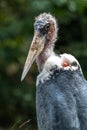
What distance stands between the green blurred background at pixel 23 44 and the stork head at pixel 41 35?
2724mm

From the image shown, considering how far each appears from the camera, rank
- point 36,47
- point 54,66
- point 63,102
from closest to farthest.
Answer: point 63,102 < point 54,66 < point 36,47

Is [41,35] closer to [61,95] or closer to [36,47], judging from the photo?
[36,47]

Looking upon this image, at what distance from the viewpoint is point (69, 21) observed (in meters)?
8.30

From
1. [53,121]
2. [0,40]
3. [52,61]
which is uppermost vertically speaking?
[0,40]

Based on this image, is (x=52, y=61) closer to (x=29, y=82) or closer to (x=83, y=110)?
(x=83, y=110)

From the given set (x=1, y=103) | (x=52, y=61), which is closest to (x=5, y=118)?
(x=1, y=103)

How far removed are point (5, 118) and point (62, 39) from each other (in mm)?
1266

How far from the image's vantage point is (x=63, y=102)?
3795 millimetres

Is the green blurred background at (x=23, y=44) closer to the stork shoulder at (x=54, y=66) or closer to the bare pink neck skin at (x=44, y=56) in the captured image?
the bare pink neck skin at (x=44, y=56)

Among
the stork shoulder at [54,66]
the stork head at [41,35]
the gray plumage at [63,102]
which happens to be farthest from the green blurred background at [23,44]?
the gray plumage at [63,102]

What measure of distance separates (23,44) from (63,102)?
434 centimetres

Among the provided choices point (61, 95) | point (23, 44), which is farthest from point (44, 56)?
point (23, 44)

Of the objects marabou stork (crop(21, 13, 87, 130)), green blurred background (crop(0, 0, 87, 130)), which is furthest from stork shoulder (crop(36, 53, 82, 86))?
green blurred background (crop(0, 0, 87, 130))

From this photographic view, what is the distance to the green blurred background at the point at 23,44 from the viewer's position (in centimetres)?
752
